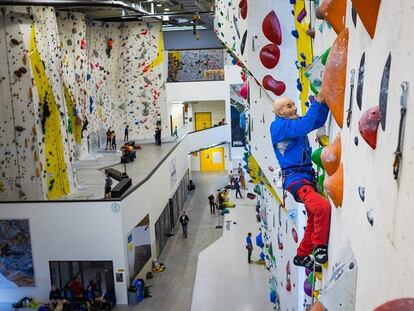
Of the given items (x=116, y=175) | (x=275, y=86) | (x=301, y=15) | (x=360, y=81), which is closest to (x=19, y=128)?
(x=116, y=175)

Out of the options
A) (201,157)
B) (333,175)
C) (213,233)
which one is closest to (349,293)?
(333,175)

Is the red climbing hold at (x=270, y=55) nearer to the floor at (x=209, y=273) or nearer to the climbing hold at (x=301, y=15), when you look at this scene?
the climbing hold at (x=301, y=15)

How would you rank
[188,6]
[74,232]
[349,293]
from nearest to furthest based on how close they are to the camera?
[349,293]
[74,232]
[188,6]

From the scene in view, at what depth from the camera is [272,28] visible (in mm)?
6551

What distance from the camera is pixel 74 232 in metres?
12.4

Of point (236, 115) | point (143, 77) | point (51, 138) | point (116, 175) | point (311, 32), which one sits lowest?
point (116, 175)

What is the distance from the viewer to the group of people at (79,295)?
12.2 meters

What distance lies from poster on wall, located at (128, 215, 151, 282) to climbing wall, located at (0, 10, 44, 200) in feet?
8.75

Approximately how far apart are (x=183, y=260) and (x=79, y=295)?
3.72 meters

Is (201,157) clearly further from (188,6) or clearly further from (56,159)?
(56,159)

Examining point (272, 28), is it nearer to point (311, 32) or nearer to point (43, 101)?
point (311, 32)

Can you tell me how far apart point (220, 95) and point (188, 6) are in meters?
8.17

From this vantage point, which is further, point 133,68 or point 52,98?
point 133,68

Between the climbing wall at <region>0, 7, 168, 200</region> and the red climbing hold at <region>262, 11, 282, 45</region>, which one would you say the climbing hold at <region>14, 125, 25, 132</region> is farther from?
the red climbing hold at <region>262, 11, 282, 45</region>
